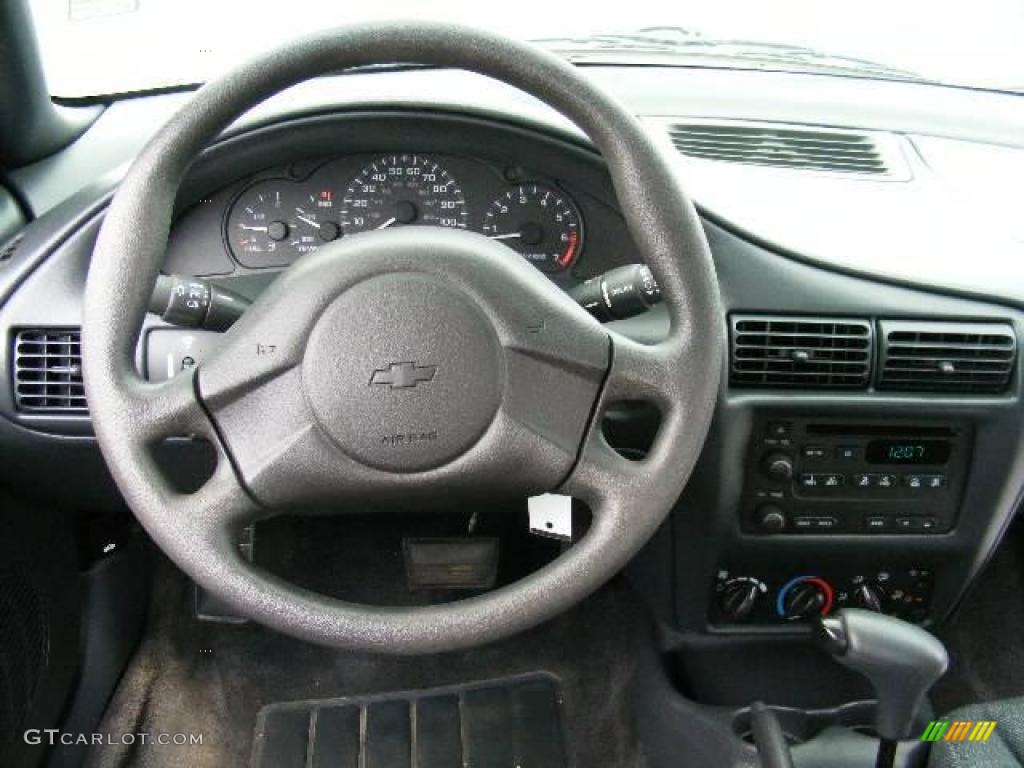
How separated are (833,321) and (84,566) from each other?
1306 millimetres

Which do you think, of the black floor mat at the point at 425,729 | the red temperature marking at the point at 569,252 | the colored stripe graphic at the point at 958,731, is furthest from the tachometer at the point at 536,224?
the black floor mat at the point at 425,729

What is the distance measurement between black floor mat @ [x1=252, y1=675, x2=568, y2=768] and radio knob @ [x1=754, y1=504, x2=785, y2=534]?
0.68 m

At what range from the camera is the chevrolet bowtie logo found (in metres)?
1.10

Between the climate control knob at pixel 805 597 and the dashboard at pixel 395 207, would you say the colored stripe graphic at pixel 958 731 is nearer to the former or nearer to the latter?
the climate control knob at pixel 805 597

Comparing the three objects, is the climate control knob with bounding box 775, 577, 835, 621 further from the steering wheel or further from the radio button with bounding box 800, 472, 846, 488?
the steering wheel

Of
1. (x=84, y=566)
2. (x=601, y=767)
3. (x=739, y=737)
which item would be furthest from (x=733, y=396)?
(x=84, y=566)

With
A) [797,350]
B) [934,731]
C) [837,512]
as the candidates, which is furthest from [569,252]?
[934,731]

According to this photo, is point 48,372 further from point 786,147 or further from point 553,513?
point 786,147

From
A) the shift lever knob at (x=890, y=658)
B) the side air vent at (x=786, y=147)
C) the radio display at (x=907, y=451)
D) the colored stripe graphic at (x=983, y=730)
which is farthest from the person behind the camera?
the side air vent at (x=786, y=147)

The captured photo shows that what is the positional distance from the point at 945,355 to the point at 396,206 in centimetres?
77

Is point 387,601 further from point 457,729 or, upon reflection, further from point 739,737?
point 739,737

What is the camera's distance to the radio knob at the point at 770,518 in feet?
4.98

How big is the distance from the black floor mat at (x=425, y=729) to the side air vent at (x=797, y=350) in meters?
0.87

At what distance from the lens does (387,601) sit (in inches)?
79.5
